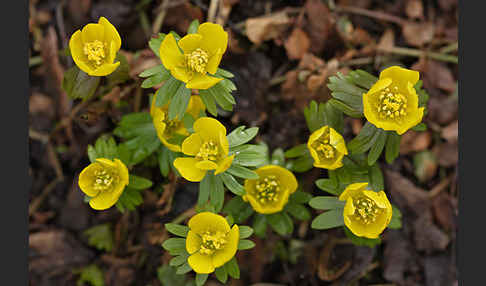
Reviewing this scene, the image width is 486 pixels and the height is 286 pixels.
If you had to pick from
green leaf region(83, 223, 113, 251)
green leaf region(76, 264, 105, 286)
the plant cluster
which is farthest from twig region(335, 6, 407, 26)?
green leaf region(76, 264, 105, 286)

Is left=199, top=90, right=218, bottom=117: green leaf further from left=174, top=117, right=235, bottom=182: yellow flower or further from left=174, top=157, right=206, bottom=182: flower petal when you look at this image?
left=174, top=157, right=206, bottom=182: flower petal

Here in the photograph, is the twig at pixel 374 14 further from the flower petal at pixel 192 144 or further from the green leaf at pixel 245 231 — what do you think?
the green leaf at pixel 245 231

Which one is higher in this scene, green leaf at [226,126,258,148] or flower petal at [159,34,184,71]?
flower petal at [159,34,184,71]

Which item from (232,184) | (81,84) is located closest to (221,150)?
(232,184)

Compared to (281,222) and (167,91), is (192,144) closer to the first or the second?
(167,91)

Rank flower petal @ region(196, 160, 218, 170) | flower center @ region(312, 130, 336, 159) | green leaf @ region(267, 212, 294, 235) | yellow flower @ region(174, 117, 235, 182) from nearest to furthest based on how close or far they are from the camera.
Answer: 1. flower petal @ region(196, 160, 218, 170)
2. yellow flower @ region(174, 117, 235, 182)
3. flower center @ region(312, 130, 336, 159)
4. green leaf @ region(267, 212, 294, 235)

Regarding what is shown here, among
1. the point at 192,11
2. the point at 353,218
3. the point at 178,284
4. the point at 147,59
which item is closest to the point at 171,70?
the point at 147,59
